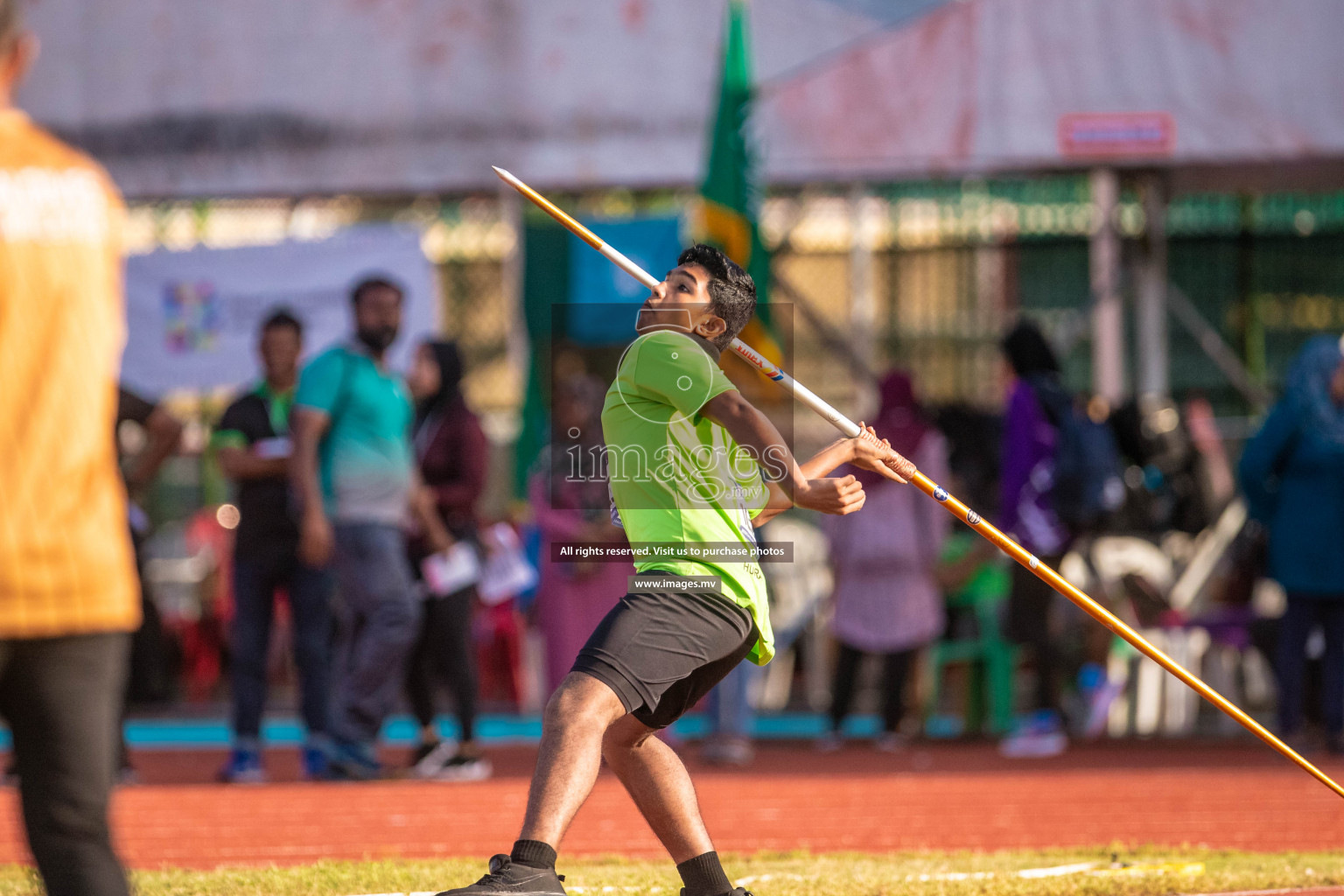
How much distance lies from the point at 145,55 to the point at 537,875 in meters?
Answer: 9.57

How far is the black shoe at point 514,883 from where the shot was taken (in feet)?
13.2

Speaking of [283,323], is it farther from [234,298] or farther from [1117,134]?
[1117,134]

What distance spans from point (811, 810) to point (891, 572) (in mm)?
2677

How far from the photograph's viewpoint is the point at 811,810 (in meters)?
7.62

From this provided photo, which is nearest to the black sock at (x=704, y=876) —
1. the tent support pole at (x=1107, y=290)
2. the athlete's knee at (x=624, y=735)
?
the athlete's knee at (x=624, y=735)

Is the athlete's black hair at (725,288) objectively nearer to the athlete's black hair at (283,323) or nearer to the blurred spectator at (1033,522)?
the athlete's black hair at (283,323)

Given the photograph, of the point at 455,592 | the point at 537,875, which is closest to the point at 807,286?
the point at 455,592

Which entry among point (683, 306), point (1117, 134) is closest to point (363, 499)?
point (683, 306)

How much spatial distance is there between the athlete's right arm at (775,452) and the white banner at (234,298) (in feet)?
26.1

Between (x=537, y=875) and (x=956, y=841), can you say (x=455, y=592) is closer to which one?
(x=956, y=841)

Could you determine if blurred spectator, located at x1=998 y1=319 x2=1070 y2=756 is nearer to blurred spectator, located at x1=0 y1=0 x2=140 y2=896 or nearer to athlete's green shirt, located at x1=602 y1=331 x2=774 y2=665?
athlete's green shirt, located at x1=602 y1=331 x2=774 y2=665

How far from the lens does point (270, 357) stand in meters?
8.73

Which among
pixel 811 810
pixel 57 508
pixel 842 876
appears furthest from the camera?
pixel 811 810

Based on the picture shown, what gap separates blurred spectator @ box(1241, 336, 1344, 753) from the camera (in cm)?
912
